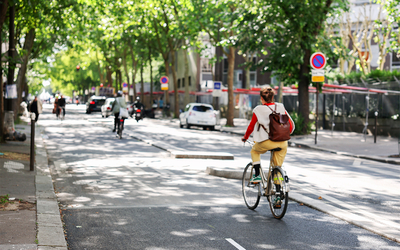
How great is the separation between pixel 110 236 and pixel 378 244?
113 inches

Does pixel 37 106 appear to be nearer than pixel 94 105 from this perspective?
Yes

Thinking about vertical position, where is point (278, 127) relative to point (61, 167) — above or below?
above

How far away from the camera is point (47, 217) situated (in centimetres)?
655

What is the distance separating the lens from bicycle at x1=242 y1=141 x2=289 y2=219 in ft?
22.3

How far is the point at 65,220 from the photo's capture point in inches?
265

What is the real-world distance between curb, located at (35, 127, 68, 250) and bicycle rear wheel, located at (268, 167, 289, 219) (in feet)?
8.68

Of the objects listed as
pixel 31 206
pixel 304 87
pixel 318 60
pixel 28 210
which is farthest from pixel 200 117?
pixel 28 210

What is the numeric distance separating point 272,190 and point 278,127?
83 cm

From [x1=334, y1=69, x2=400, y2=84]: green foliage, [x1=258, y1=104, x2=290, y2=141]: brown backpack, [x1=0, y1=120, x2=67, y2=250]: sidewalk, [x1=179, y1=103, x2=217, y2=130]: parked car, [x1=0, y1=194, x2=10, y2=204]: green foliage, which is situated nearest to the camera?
[x1=0, y1=120, x2=67, y2=250]: sidewalk

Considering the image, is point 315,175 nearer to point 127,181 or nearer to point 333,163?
point 333,163

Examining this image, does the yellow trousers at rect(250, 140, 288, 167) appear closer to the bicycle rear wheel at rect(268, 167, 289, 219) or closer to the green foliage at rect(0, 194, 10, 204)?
the bicycle rear wheel at rect(268, 167, 289, 219)

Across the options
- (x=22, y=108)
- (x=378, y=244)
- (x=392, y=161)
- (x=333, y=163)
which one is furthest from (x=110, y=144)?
(x=22, y=108)

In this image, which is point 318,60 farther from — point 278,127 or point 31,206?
point 31,206

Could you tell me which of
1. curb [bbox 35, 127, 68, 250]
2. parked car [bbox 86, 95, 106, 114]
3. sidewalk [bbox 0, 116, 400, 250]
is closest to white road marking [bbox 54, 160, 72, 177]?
sidewalk [bbox 0, 116, 400, 250]
